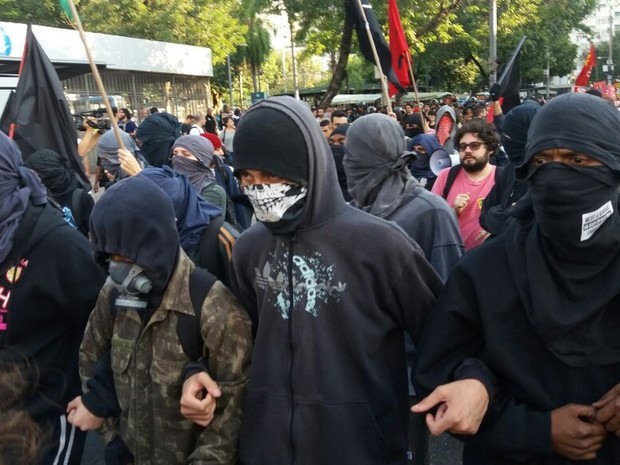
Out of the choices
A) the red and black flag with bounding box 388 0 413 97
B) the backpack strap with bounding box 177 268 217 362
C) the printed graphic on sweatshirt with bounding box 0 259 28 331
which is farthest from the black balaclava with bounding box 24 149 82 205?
the red and black flag with bounding box 388 0 413 97

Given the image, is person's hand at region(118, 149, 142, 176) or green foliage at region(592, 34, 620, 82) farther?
green foliage at region(592, 34, 620, 82)

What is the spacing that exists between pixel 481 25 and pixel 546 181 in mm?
32904

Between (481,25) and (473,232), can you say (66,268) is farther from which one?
(481,25)

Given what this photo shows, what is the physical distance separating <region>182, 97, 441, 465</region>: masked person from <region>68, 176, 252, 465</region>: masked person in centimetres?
10

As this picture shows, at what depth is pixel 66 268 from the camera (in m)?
2.57

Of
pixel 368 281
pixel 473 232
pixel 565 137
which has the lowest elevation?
pixel 473 232

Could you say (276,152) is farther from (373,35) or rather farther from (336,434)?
(373,35)

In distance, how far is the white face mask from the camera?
6.58 feet

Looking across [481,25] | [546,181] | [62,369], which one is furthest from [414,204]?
[481,25]

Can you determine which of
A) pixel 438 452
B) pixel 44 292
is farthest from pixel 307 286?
pixel 438 452

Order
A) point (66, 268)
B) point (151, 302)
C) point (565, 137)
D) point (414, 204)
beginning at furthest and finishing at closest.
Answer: point (414, 204)
point (66, 268)
point (151, 302)
point (565, 137)

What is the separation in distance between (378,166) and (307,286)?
1.44 meters

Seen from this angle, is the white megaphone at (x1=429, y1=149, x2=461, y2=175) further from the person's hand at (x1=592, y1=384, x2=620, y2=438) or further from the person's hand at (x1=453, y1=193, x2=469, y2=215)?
the person's hand at (x1=592, y1=384, x2=620, y2=438)

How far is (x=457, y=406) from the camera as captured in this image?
1737 millimetres
